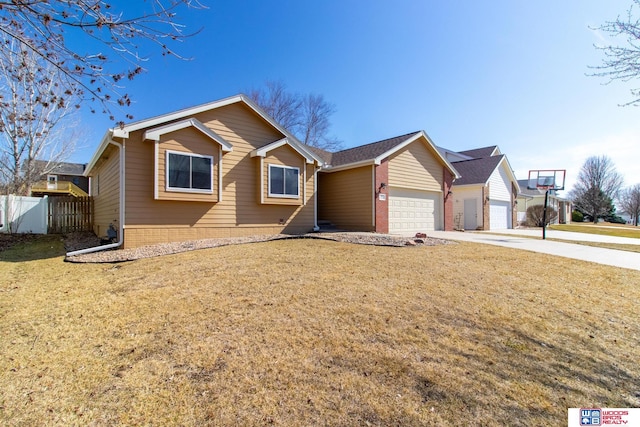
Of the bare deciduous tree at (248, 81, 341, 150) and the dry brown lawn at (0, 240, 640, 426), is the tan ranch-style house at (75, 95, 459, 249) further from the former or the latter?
the bare deciduous tree at (248, 81, 341, 150)

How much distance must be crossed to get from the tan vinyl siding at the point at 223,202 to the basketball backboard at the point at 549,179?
14679 millimetres

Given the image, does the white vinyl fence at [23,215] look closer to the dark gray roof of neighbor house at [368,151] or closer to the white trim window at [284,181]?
the white trim window at [284,181]

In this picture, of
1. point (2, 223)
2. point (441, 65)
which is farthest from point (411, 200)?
point (2, 223)

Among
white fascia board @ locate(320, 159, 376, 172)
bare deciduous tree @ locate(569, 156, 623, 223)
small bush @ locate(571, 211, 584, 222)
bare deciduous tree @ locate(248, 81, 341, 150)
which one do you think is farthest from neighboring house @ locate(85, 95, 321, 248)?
bare deciduous tree @ locate(569, 156, 623, 223)

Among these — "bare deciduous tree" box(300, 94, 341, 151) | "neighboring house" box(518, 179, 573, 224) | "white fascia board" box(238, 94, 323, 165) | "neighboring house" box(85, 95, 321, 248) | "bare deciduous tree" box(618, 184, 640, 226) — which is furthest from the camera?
"bare deciduous tree" box(618, 184, 640, 226)

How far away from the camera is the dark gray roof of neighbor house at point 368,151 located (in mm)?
14461

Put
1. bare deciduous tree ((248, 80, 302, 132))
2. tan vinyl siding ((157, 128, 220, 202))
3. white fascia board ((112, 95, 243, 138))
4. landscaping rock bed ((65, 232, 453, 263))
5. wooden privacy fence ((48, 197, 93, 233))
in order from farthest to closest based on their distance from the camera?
bare deciduous tree ((248, 80, 302, 132))
wooden privacy fence ((48, 197, 93, 233))
tan vinyl siding ((157, 128, 220, 202))
white fascia board ((112, 95, 243, 138))
landscaping rock bed ((65, 232, 453, 263))

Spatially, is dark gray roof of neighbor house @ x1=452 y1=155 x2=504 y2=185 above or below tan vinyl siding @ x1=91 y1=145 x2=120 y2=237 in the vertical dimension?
above

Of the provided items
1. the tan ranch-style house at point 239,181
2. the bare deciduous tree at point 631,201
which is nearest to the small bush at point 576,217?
the bare deciduous tree at point 631,201

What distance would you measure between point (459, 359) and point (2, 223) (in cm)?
1890

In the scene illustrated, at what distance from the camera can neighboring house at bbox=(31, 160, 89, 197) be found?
72.0 ft

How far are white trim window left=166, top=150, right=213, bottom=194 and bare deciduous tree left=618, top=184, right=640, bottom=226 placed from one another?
63.8 meters

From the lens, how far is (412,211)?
51.2ft

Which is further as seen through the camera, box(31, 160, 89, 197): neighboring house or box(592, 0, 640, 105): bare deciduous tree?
box(31, 160, 89, 197): neighboring house
